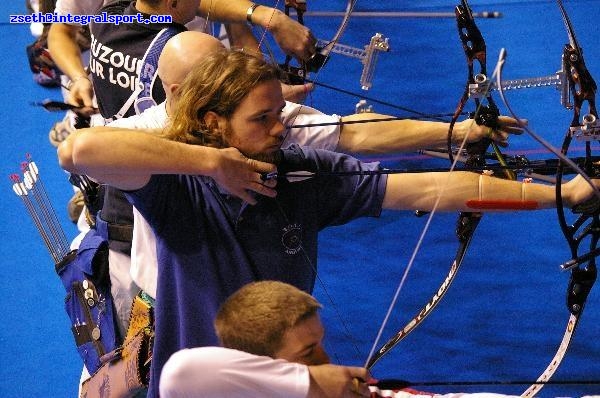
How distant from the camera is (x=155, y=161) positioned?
1.67 m

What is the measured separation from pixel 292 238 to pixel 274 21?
0.96 m

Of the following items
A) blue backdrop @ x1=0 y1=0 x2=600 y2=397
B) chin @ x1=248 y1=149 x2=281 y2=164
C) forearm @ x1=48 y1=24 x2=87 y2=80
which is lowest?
blue backdrop @ x1=0 y1=0 x2=600 y2=397

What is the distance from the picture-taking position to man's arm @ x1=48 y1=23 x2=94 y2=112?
2.74 m

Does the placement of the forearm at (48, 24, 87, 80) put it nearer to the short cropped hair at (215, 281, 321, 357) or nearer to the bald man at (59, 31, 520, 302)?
the bald man at (59, 31, 520, 302)

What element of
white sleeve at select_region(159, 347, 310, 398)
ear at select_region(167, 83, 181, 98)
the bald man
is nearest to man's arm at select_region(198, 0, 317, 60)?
the bald man

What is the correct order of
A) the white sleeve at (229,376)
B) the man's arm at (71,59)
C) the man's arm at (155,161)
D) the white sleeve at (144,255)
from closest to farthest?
the white sleeve at (229,376) < the man's arm at (155,161) < the white sleeve at (144,255) < the man's arm at (71,59)

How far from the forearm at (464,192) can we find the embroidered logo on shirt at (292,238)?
17cm

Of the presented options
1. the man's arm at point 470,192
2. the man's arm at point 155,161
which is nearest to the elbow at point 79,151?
the man's arm at point 155,161

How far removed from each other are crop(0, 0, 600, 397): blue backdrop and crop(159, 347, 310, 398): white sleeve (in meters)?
0.79

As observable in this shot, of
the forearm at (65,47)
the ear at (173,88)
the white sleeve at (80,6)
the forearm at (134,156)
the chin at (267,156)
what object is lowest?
the chin at (267,156)

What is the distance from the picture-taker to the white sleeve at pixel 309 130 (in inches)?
81.2

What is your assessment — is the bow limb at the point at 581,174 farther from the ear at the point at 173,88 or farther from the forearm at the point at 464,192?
the ear at the point at 173,88

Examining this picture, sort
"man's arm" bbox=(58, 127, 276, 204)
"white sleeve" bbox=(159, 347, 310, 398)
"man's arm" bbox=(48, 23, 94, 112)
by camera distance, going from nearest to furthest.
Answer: "white sleeve" bbox=(159, 347, 310, 398) → "man's arm" bbox=(58, 127, 276, 204) → "man's arm" bbox=(48, 23, 94, 112)

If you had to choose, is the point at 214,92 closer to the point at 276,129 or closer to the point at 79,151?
the point at 276,129
